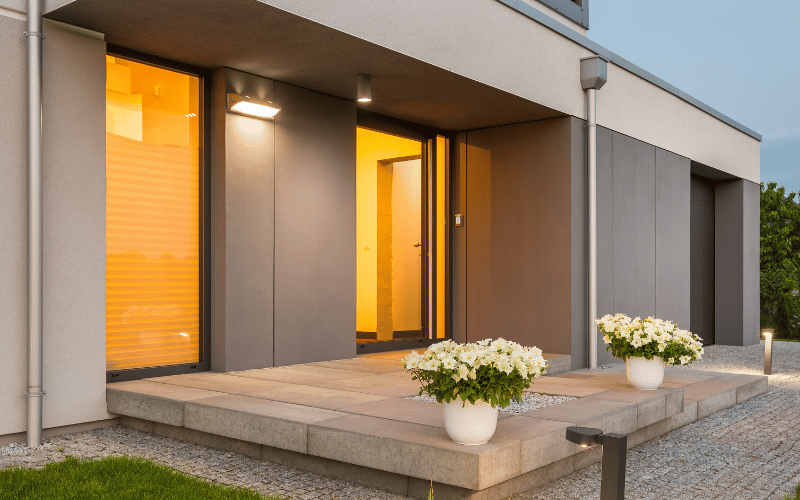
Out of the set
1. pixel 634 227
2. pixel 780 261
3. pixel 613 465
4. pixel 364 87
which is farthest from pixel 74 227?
pixel 780 261

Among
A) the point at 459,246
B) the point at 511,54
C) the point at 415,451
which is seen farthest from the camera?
the point at 459,246

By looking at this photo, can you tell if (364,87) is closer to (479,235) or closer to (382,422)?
(479,235)

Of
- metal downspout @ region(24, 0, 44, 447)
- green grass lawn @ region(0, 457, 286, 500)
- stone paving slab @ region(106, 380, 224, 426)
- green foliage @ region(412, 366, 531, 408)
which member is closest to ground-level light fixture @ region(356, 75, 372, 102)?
metal downspout @ region(24, 0, 44, 447)

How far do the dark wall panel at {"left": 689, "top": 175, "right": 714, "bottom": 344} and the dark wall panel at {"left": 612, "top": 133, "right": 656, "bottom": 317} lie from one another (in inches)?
131

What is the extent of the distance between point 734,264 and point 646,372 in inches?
315

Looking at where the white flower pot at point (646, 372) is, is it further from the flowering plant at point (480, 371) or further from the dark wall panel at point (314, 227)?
the dark wall panel at point (314, 227)

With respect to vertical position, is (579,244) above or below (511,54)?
below

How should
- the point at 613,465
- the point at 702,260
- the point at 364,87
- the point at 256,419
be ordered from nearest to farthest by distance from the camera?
1. the point at 613,465
2. the point at 256,419
3. the point at 364,87
4. the point at 702,260

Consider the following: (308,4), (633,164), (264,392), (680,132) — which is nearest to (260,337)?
(264,392)

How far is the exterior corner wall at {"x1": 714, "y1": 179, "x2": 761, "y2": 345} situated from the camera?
1231 centimetres

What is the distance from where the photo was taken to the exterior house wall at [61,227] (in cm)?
454

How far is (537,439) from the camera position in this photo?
145 inches

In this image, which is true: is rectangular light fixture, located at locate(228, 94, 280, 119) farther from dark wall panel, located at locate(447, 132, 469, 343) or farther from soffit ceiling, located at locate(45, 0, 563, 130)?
dark wall panel, located at locate(447, 132, 469, 343)

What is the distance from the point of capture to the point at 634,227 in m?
8.63
